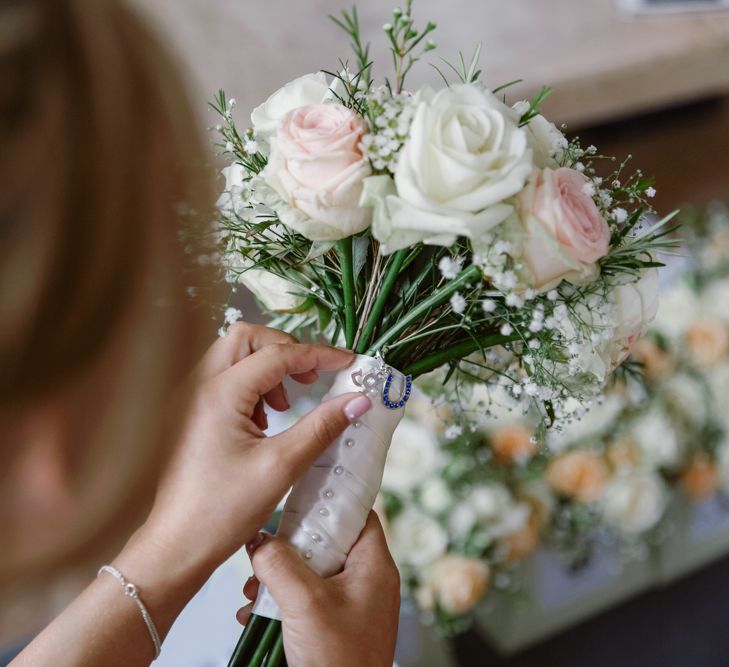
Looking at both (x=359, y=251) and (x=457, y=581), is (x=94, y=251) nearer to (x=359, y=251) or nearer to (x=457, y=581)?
(x=359, y=251)

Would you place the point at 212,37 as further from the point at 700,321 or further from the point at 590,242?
the point at 590,242

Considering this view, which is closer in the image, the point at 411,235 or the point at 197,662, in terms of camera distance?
the point at 411,235

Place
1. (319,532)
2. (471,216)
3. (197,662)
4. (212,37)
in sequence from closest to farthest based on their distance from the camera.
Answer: (471,216) → (319,532) → (197,662) → (212,37)

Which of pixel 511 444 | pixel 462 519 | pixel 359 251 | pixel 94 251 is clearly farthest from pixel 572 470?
pixel 94 251

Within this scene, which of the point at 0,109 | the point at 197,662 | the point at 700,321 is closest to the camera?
the point at 0,109

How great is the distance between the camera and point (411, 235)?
2.40 ft

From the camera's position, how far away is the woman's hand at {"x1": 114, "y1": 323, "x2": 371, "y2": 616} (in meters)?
0.80

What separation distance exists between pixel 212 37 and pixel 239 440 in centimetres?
225

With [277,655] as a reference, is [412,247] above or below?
above

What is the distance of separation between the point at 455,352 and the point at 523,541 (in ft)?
2.59

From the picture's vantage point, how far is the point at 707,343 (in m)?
1.81

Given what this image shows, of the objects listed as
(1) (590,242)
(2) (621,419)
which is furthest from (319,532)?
(2) (621,419)

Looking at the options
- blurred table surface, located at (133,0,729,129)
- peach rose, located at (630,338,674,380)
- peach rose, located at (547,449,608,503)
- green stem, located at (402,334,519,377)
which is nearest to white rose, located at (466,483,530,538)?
peach rose, located at (547,449,608,503)

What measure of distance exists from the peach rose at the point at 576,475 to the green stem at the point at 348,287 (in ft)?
2.76
